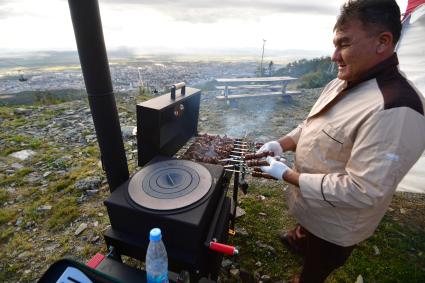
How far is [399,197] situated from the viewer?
400 cm

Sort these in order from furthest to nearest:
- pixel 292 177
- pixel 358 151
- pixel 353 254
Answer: pixel 353 254 < pixel 292 177 < pixel 358 151

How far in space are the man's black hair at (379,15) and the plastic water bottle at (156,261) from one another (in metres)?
1.83

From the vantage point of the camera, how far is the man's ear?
147cm

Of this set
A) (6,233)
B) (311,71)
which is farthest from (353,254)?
(311,71)

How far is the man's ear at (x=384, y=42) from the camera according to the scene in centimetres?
147

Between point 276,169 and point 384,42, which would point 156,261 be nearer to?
point 276,169

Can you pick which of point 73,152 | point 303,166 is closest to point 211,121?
point 73,152

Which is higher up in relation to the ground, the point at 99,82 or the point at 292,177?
the point at 99,82

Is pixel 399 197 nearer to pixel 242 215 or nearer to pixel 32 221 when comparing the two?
pixel 242 215

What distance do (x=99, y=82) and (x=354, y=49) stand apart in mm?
1830

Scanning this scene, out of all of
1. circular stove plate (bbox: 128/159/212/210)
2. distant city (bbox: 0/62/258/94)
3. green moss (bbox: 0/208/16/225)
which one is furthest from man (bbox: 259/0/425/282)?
distant city (bbox: 0/62/258/94)

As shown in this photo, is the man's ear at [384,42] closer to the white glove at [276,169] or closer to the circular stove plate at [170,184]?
the white glove at [276,169]

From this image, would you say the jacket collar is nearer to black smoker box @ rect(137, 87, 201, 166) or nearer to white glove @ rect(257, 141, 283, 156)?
white glove @ rect(257, 141, 283, 156)

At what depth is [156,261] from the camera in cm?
138
